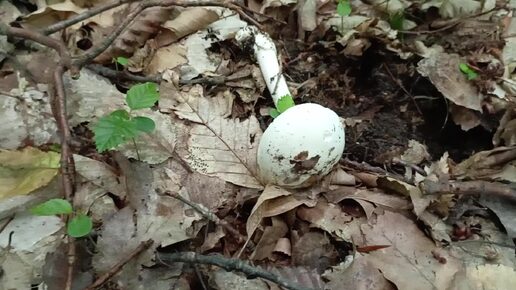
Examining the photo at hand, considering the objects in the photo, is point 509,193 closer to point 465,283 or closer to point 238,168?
point 465,283

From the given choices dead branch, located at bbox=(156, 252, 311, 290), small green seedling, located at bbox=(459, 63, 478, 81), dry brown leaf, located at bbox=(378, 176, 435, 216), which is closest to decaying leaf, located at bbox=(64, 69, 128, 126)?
dead branch, located at bbox=(156, 252, 311, 290)

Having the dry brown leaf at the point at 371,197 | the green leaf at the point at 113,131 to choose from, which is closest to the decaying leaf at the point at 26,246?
the green leaf at the point at 113,131

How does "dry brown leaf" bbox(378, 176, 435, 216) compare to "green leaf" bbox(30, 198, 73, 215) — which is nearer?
"green leaf" bbox(30, 198, 73, 215)

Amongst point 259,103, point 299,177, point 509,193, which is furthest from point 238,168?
point 509,193

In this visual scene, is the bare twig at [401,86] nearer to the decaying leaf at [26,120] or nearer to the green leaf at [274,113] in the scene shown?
the green leaf at [274,113]

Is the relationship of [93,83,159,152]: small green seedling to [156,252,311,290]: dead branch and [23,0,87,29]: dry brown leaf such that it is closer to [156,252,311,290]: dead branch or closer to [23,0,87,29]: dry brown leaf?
[156,252,311,290]: dead branch
